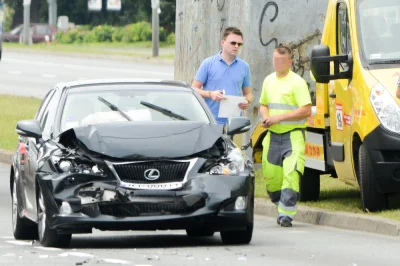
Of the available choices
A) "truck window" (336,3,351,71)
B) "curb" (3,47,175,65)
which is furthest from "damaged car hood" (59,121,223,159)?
"curb" (3,47,175,65)

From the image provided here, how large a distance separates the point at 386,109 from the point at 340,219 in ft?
3.91

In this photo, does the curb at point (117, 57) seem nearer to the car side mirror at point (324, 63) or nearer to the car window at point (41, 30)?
the car window at point (41, 30)

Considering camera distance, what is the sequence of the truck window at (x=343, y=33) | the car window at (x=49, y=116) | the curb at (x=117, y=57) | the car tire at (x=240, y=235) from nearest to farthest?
the car tire at (x=240, y=235), the car window at (x=49, y=116), the truck window at (x=343, y=33), the curb at (x=117, y=57)

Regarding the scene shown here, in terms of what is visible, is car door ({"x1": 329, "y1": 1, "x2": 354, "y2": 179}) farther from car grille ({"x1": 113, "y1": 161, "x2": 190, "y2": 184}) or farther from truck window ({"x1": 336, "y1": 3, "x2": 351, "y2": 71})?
car grille ({"x1": 113, "y1": 161, "x2": 190, "y2": 184})

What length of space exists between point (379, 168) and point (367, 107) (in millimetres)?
536

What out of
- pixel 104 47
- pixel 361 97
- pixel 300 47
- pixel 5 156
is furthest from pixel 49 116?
pixel 104 47

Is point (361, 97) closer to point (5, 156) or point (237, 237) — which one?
point (237, 237)

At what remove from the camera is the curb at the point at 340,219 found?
11.9 meters

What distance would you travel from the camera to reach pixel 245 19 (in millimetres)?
17422

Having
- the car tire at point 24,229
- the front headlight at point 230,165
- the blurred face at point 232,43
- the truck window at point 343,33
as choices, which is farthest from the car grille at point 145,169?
the blurred face at point 232,43

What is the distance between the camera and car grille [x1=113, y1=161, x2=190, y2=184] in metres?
10.4

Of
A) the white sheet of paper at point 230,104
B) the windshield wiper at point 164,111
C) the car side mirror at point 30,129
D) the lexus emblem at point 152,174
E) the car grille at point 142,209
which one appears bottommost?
the car grille at point 142,209

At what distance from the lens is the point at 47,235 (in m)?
10.6

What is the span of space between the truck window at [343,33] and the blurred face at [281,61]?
0.60 m
